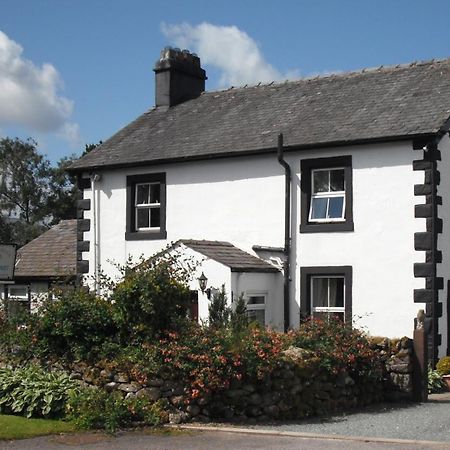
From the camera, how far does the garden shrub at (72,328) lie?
1328 cm

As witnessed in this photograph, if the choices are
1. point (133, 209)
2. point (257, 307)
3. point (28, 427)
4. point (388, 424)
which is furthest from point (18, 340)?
point (133, 209)

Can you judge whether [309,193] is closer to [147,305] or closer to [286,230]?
[286,230]

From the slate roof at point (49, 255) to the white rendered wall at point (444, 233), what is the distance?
12171 millimetres

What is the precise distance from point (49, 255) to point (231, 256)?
1106cm

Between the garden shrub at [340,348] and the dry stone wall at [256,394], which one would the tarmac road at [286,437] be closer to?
the dry stone wall at [256,394]

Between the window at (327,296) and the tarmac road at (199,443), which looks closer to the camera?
the tarmac road at (199,443)

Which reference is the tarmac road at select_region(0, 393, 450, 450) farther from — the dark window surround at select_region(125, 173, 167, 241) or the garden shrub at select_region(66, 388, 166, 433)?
the dark window surround at select_region(125, 173, 167, 241)

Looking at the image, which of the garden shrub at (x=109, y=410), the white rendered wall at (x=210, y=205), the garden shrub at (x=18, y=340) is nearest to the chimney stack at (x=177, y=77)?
the white rendered wall at (x=210, y=205)

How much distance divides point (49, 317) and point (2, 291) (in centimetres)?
1739

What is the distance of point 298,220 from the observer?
2050 centimetres

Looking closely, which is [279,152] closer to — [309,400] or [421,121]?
[421,121]

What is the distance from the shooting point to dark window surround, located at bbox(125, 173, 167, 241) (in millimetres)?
22703

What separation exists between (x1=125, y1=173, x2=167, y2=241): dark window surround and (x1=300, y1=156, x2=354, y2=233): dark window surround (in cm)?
403

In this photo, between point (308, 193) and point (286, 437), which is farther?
point (308, 193)
